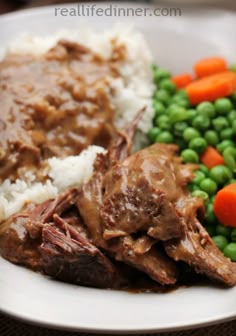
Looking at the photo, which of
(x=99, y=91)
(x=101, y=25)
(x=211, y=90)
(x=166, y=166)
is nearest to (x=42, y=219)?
(x=166, y=166)

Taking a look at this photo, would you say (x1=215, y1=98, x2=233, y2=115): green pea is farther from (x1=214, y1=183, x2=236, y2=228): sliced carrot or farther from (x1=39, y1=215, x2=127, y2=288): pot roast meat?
(x1=39, y1=215, x2=127, y2=288): pot roast meat

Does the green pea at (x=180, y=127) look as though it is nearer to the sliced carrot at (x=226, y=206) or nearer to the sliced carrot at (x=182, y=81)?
the sliced carrot at (x=182, y=81)

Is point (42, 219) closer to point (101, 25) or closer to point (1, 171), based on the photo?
point (1, 171)

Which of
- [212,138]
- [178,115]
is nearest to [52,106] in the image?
[178,115]

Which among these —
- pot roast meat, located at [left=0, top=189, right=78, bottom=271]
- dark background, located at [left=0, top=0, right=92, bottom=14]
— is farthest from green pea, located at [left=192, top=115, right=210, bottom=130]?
dark background, located at [left=0, top=0, right=92, bottom=14]

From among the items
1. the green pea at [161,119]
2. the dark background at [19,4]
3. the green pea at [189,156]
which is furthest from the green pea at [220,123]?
the dark background at [19,4]
